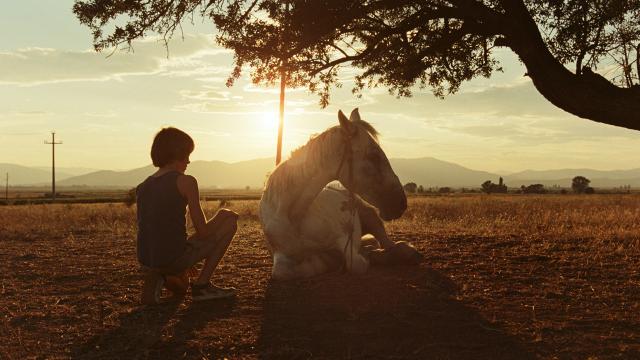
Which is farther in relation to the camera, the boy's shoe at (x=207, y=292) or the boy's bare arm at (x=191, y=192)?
the boy's shoe at (x=207, y=292)

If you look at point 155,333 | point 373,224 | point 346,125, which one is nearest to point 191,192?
point 155,333

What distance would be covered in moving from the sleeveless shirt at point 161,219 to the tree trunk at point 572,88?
566 centimetres

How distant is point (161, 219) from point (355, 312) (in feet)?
6.72

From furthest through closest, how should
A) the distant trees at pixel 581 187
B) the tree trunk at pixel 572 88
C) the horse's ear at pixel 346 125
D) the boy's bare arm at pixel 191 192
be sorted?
the distant trees at pixel 581 187 → the tree trunk at pixel 572 88 → the horse's ear at pixel 346 125 → the boy's bare arm at pixel 191 192

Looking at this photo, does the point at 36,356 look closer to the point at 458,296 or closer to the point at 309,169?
the point at 309,169

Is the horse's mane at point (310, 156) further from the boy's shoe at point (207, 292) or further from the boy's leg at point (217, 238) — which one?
the boy's shoe at point (207, 292)

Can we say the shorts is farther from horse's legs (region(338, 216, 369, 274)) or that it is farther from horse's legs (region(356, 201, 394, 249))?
horse's legs (region(356, 201, 394, 249))

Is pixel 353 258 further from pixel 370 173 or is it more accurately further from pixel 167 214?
pixel 167 214

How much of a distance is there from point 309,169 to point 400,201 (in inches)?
42.2

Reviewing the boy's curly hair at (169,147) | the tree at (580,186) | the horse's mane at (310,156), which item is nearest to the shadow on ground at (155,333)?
the boy's curly hair at (169,147)

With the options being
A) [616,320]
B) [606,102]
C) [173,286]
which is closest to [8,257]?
[173,286]

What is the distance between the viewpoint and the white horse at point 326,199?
5625mm

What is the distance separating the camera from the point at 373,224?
768 cm

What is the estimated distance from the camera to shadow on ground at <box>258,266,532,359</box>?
382 centimetres
